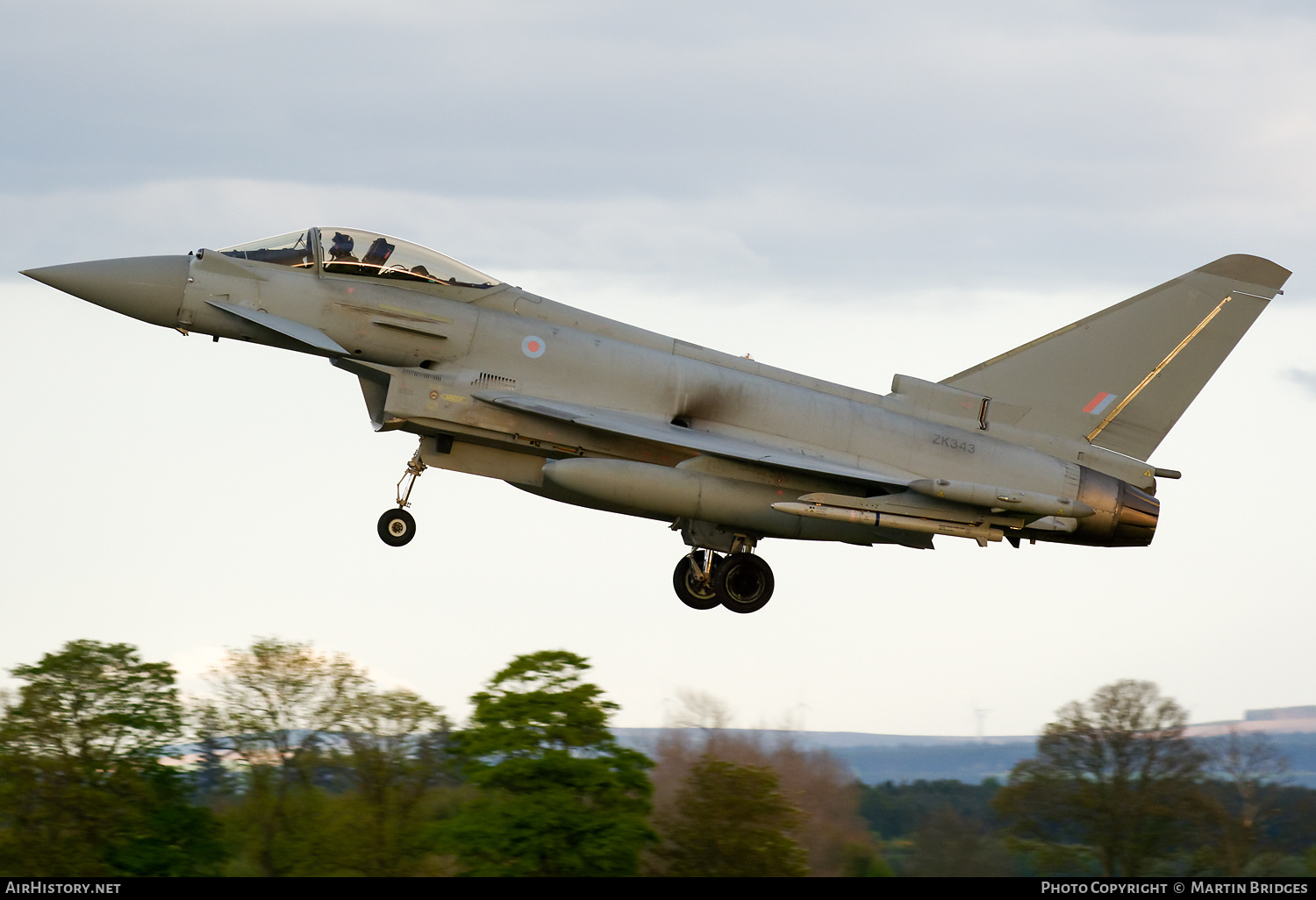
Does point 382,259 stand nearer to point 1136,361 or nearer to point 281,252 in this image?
point 281,252

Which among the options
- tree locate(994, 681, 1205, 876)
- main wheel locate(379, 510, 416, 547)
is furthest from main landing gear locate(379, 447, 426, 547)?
tree locate(994, 681, 1205, 876)

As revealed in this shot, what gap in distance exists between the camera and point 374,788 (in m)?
22.6

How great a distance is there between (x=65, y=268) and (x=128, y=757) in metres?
10.8

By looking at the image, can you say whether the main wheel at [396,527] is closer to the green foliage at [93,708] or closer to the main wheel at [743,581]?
the main wheel at [743,581]

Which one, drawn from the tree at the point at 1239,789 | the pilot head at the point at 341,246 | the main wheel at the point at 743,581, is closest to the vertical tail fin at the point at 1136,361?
the main wheel at the point at 743,581

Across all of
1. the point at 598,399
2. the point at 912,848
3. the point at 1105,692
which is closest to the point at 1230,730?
the point at 1105,692

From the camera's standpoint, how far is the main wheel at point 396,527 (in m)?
16.3

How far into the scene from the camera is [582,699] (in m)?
21.7

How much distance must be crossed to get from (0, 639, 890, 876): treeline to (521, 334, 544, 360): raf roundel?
7172 millimetres

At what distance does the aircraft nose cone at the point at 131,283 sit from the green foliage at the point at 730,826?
10285 mm

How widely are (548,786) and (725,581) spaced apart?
503 centimetres

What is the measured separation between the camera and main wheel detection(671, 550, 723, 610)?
18.2 meters

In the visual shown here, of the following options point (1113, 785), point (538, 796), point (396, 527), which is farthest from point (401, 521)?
point (1113, 785)

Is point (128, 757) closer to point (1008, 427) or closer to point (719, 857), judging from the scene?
point (719, 857)
